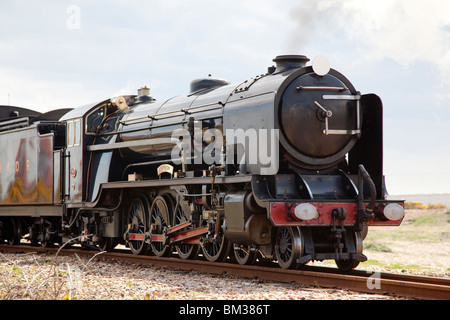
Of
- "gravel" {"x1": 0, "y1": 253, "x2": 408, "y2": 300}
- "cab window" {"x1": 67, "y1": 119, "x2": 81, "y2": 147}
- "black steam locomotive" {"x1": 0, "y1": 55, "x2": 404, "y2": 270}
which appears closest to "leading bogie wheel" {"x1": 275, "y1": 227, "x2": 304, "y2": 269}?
"black steam locomotive" {"x1": 0, "y1": 55, "x2": 404, "y2": 270}

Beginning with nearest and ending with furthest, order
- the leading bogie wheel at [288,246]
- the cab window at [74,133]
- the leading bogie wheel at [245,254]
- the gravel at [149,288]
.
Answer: the gravel at [149,288] < the leading bogie wheel at [288,246] < the leading bogie wheel at [245,254] < the cab window at [74,133]

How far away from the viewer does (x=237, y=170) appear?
10156mm

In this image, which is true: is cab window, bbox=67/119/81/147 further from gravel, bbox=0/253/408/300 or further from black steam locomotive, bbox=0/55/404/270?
gravel, bbox=0/253/408/300

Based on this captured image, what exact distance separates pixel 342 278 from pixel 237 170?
2834mm

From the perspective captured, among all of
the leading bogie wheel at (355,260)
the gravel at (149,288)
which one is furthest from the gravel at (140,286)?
the leading bogie wheel at (355,260)

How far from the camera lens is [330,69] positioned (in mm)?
9953

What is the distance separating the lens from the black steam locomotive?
9227 mm

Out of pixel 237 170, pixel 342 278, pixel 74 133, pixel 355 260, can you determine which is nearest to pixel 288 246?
pixel 355 260

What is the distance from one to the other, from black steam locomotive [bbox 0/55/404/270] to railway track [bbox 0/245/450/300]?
35cm

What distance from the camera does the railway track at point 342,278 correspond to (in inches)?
288

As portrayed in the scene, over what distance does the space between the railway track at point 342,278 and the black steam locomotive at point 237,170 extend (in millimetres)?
353

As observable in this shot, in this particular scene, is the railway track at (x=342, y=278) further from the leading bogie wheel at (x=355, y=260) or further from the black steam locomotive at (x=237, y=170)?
the black steam locomotive at (x=237, y=170)

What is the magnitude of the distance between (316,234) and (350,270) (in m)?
0.78
